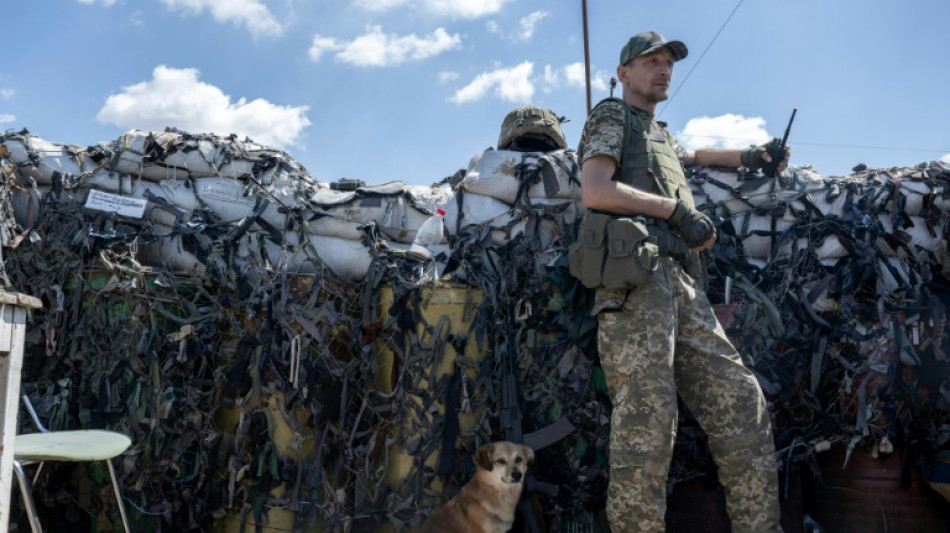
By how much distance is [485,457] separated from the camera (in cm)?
336

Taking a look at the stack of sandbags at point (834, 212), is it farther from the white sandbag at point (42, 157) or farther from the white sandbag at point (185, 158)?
the white sandbag at point (42, 157)

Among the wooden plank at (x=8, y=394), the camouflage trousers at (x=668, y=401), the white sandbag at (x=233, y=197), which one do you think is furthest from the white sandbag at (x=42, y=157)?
the camouflage trousers at (x=668, y=401)

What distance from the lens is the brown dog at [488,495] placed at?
10.8 ft

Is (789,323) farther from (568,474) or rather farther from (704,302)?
(568,474)

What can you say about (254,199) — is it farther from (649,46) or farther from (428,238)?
(649,46)

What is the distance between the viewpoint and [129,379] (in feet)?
13.5

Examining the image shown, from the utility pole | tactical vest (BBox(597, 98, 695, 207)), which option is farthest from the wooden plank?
the utility pole

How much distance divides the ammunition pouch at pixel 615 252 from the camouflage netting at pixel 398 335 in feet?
1.21

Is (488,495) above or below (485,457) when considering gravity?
below

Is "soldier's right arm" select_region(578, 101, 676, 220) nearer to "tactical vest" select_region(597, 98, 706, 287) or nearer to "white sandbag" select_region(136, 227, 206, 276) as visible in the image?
"tactical vest" select_region(597, 98, 706, 287)

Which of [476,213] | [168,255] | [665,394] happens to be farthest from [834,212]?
[168,255]

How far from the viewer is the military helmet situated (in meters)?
5.01

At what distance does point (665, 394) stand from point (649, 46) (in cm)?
145

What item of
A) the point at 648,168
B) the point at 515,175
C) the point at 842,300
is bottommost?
the point at 842,300
